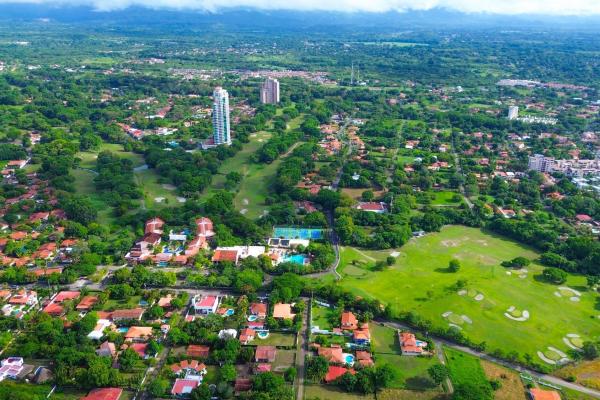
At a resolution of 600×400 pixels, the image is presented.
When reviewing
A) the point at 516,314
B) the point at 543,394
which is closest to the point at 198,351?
the point at 543,394

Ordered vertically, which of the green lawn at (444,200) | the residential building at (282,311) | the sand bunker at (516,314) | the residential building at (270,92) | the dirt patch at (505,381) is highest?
the residential building at (270,92)

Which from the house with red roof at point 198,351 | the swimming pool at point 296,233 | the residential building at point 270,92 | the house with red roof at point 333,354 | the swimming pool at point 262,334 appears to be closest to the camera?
the house with red roof at point 333,354

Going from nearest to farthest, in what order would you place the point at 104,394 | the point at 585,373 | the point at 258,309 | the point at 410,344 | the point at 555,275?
the point at 104,394 → the point at 585,373 → the point at 410,344 → the point at 258,309 → the point at 555,275

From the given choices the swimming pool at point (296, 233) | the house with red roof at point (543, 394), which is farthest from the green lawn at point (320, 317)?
the house with red roof at point (543, 394)

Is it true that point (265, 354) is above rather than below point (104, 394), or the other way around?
above

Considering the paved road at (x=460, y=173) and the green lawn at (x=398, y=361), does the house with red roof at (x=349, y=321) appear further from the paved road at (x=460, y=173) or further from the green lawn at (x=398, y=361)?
the paved road at (x=460, y=173)

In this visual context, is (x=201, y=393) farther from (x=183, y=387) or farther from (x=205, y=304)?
(x=205, y=304)

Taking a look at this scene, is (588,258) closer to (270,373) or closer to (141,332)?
(270,373)
